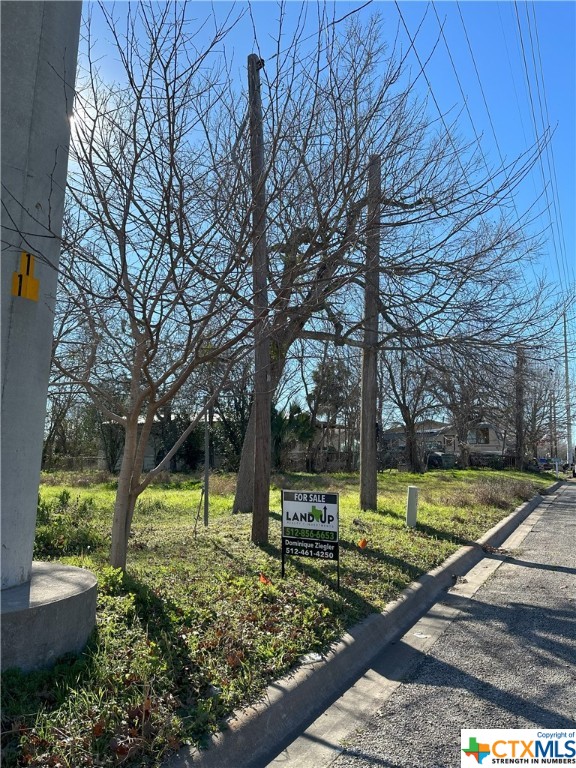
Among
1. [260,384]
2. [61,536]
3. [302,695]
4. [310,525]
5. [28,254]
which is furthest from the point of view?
[61,536]

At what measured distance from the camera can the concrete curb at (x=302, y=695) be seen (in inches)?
157

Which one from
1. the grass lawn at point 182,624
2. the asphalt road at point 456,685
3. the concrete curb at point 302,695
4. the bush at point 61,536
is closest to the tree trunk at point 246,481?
the grass lawn at point 182,624

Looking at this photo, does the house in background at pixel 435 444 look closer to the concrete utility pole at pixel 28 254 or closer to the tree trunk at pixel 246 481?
the tree trunk at pixel 246 481

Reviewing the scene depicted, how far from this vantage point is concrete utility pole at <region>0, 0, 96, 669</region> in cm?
496

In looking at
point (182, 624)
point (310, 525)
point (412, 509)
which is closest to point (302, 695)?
point (182, 624)

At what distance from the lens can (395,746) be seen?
4.23 meters

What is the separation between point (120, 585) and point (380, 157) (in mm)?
5346

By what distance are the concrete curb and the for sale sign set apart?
936 mm

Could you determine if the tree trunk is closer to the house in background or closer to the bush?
the bush

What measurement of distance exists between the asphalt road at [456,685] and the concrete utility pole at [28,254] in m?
1.92

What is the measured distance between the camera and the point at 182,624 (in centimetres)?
553

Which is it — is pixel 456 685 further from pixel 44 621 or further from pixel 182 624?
pixel 44 621

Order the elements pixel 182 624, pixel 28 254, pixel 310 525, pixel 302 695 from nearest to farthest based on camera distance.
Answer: pixel 302 695 < pixel 28 254 < pixel 182 624 < pixel 310 525

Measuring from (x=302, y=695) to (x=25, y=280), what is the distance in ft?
11.9
